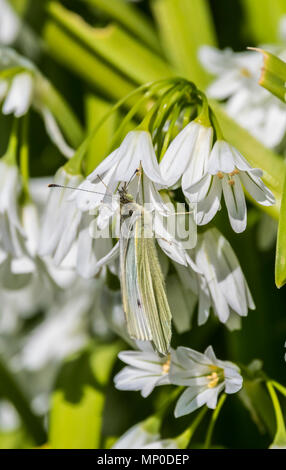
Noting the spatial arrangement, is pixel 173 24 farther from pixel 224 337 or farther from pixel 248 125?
pixel 224 337

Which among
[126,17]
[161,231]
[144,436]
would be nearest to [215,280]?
[161,231]

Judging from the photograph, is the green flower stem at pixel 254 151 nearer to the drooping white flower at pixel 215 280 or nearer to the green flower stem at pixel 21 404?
the drooping white flower at pixel 215 280

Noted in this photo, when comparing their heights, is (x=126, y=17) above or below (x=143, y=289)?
above

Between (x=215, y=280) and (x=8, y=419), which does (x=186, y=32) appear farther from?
(x=8, y=419)

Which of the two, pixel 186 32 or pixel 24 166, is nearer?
pixel 24 166

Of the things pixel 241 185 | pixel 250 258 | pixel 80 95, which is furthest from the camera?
pixel 80 95

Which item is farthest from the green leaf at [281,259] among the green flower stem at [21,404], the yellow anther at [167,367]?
the green flower stem at [21,404]
